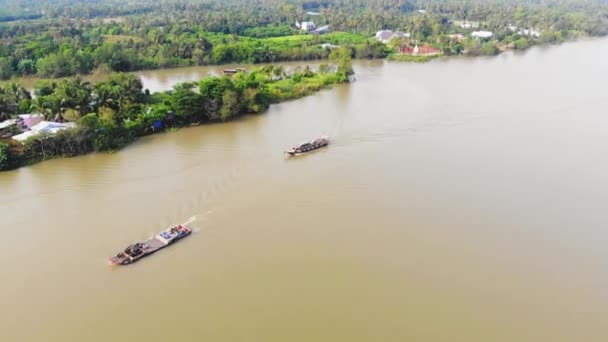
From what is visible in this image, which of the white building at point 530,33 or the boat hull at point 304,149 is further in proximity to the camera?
the white building at point 530,33

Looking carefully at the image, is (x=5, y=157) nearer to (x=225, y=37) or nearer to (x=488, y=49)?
(x=225, y=37)

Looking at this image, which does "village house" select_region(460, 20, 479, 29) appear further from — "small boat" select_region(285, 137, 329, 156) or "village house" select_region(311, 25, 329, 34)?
"small boat" select_region(285, 137, 329, 156)

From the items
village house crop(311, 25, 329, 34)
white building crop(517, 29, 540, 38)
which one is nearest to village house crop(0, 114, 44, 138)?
village house crop(311, 25, 329, 34)

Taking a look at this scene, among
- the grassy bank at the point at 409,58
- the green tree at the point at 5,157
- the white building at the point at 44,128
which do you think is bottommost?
the green tree at the point at 5,157

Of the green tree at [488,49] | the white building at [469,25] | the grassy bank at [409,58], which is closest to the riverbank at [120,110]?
the grassy bank at [409,58]

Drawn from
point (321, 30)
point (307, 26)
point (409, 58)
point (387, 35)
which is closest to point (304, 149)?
point (409, 58)

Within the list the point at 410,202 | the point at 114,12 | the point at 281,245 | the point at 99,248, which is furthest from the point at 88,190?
the point at 114,12

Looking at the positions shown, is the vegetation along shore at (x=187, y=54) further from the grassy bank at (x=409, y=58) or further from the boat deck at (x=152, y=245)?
the boat deck at (x=152, y=245)
